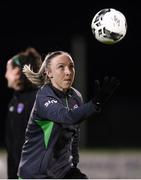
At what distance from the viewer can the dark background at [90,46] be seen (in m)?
19.3

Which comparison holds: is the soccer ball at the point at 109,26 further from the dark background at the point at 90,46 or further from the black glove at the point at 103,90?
the dark background at the point at 90,46

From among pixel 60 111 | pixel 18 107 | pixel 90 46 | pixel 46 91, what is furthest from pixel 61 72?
pixel 90 46

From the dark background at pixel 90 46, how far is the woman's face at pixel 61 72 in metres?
12.7

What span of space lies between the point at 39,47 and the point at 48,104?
14.6 meters

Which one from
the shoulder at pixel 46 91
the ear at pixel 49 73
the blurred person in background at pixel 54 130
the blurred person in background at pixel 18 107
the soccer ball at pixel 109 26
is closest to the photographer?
the blurred person in background at pixel 54 130

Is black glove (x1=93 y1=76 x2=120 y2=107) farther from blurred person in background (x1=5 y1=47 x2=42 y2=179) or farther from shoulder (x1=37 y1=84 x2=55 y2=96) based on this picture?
blurred person in background (x1=5 y1=47 x2=42 y2=179)

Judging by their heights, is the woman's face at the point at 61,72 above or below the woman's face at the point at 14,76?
above

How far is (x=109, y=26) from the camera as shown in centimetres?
583

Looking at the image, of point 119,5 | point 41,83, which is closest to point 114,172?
point 41,83

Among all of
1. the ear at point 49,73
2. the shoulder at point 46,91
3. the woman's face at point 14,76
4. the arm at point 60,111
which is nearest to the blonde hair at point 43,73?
the ear at point 49,73

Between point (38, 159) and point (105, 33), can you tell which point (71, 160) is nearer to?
point (38, 159)

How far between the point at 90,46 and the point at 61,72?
1644cm

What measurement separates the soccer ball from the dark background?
40.9 feet

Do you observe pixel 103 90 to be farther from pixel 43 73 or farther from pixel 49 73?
pixel 43 73
